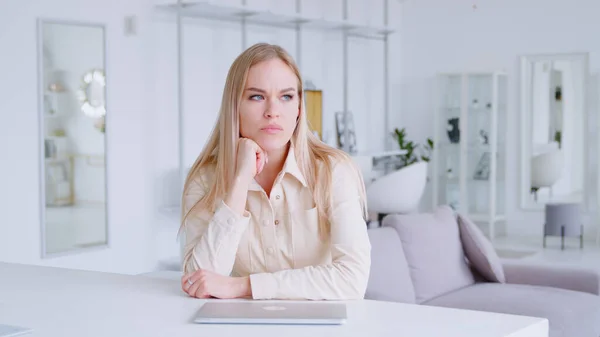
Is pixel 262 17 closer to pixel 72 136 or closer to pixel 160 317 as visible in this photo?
pixel 72 136

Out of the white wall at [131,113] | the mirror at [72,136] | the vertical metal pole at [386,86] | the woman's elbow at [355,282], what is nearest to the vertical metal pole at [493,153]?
the vertical metal pole at [386,86]

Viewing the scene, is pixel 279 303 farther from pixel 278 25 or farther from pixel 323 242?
pixel 278 25

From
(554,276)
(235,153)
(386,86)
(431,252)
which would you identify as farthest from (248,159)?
(386,86)

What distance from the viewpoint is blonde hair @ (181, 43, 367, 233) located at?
225 cm

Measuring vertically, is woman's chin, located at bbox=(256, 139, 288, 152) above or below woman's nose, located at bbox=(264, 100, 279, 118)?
below

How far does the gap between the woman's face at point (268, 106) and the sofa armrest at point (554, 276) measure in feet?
9.39

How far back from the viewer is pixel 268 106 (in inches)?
88.0

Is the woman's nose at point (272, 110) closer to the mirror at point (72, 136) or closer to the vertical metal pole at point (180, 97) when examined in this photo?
the mirror at point (72, 136)

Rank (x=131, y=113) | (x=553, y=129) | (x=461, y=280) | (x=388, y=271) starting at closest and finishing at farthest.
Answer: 1. (x=388, y=271)
2. (x=461, y=280)
3. (x=131, y=113)
4. (x=553, y=129)

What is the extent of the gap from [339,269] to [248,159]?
0.37 meters

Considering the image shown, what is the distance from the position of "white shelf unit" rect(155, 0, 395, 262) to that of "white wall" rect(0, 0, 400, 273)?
0.39 feet

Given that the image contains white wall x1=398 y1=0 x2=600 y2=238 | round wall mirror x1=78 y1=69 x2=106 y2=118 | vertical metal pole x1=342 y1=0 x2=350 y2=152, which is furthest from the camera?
white wall x1=398 y1=0 x2=600 y2=238

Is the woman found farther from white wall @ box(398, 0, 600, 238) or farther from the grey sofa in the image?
white wall @ box(398, 0, 600, 238)

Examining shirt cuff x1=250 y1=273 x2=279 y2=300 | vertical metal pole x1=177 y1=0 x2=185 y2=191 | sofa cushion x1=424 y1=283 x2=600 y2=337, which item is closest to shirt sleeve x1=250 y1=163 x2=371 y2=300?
shirt cuff x1=250 y1=273 x2=279 y2=300
